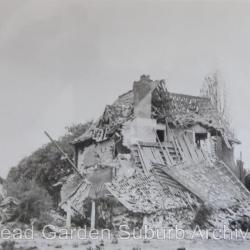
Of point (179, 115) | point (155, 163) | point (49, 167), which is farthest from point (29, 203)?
point (179, 115)

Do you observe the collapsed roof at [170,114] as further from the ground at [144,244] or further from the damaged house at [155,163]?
the ground at [144,244]

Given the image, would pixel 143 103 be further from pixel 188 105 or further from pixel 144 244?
pixel 144 244

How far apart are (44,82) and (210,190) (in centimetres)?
333

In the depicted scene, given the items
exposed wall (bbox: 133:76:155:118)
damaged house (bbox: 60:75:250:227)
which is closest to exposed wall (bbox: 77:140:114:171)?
damaged house (bbox: 60:75:250:227)

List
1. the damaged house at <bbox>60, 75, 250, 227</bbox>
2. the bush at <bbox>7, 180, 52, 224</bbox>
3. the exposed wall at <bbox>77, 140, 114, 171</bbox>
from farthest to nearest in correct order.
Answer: the exposed wall at <bbox>77, 140, 114, 171</bbox>, the damaged house at <bbox>60, 75, 250, 227</bbox>, the bush at <bbox>7, 180, 52, 224</bbox>

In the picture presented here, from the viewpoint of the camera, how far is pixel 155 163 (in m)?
8.78

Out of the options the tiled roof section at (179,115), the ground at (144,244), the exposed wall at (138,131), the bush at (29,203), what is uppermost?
the tiled roof section at (179,115)

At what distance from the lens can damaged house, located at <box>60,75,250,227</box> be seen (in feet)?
26.3

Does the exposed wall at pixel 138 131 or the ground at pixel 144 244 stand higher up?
the exposed wall at pixel 138 131

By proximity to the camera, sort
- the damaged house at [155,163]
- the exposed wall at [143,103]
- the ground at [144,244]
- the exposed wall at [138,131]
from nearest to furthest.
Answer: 1. the ground at [144,244]
2. the damaged house at [155,163]
3. the exposed wall at [138,131]
4. the exposed wall at [143,103]

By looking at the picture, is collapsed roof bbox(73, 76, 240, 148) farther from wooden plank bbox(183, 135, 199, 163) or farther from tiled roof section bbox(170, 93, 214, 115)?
wooden plank bbox(183, 135, 199, 163)

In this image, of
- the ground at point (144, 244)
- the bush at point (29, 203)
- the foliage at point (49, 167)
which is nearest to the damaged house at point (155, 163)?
the foliage at point (49, 167)

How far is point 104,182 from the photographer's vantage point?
8.46 metres

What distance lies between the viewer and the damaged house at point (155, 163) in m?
8.01
